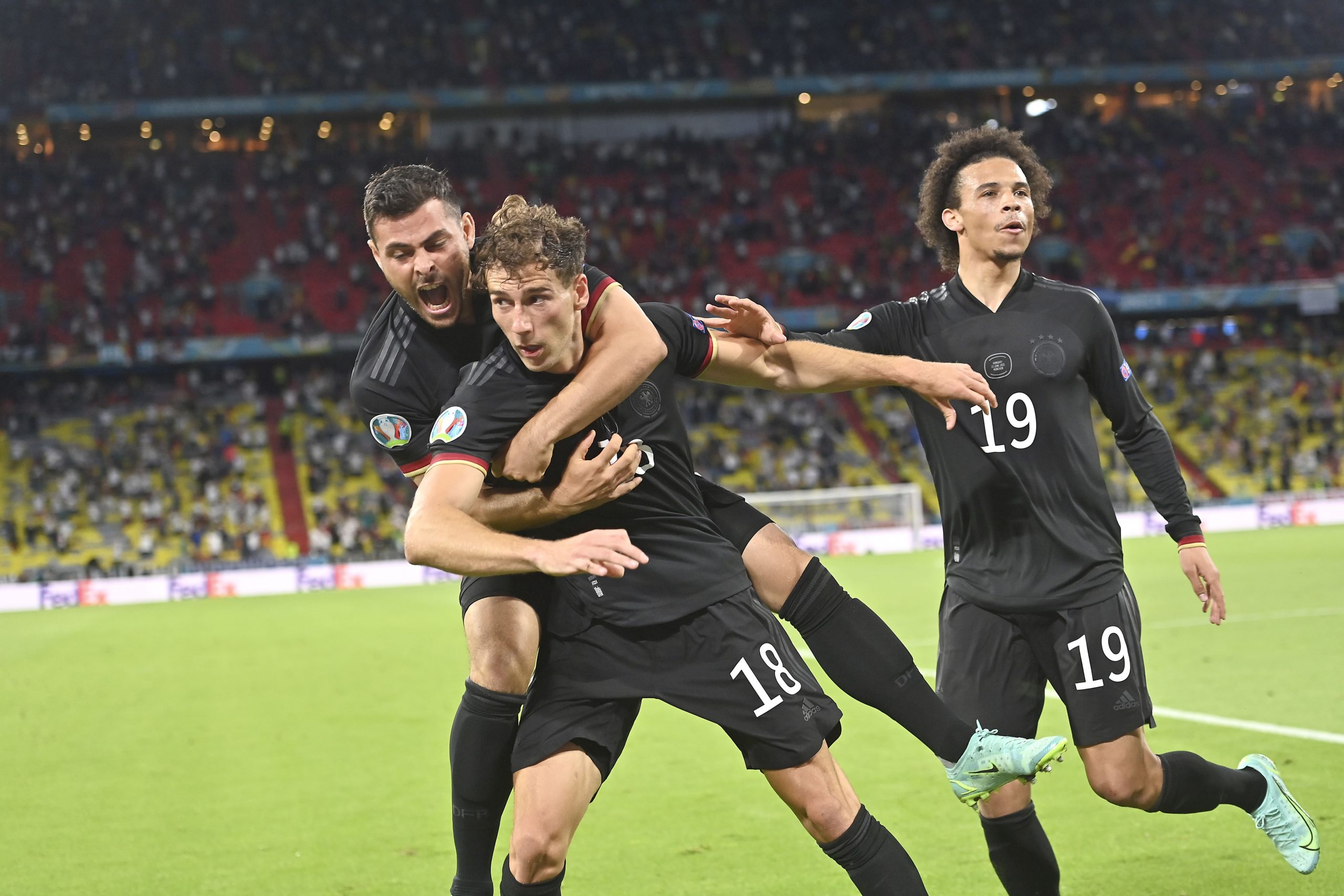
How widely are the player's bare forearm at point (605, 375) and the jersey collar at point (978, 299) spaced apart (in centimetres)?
143

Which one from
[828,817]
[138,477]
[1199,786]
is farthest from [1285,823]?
[138,477]

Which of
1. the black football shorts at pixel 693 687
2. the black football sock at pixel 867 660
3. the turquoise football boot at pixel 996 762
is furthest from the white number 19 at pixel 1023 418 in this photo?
the black football shorts at pixel 693 687

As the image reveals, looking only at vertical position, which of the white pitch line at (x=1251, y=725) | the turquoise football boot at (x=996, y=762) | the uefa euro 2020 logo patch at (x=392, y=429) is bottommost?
the white pitch line at (x=1251, y=725)

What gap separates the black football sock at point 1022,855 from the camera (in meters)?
4.98

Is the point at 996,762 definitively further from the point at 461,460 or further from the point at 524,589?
the point at 461,460

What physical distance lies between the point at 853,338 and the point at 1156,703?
609cm

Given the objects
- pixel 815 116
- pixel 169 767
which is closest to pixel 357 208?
pixel 815 116

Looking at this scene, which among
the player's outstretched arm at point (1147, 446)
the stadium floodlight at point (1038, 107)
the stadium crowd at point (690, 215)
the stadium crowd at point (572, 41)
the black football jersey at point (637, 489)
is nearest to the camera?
the black football jersey at point (637, 489)

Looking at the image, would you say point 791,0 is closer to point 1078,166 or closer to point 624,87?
point 624,87

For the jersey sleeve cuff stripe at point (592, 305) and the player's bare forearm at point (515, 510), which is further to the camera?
the jersey sleeve cuff stripe at point (592, 305)

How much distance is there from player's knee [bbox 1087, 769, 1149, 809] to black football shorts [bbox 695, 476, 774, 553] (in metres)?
1.49

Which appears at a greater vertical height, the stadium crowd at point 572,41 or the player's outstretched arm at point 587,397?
the stadium crowd at point 572,41

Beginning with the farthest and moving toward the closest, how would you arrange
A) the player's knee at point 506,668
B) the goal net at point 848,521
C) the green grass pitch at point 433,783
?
the goal net at point 848,521 < the green grass pitch at point 433,783 < the player's knee at point 506,668

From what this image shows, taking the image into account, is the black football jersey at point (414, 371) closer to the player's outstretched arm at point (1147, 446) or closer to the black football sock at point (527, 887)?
the black football sock at point (527, 887)
